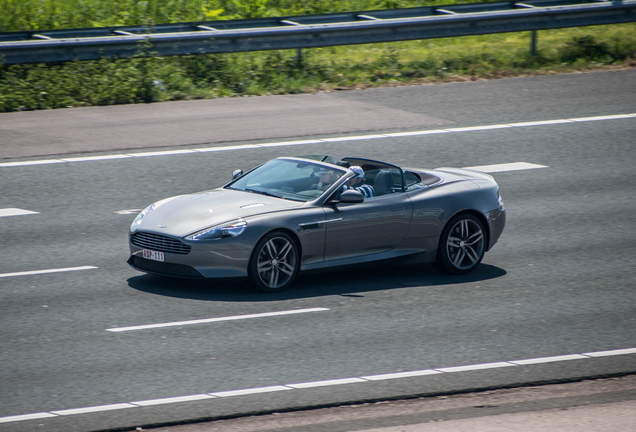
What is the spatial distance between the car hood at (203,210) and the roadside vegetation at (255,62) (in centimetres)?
860

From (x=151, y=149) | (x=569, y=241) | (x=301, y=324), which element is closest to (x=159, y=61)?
(x=151, y=149)

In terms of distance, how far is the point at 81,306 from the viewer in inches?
389

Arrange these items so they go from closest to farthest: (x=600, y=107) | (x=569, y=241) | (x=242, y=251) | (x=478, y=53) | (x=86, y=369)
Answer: (x=86, y=369)
(x=242, y=251)
(x=569, y=241)
(x=600, y=107)
(x=478, y=53)

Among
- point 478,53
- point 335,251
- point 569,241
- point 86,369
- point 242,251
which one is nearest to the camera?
point 86,369

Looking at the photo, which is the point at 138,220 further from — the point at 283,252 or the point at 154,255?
the point at 283,252

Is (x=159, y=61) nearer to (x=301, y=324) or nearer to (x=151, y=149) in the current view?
(x=151, y=149)

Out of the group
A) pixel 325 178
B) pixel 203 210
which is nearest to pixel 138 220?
pixel 203 210

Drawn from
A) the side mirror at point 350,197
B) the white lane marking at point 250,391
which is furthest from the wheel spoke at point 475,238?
the white lane marking at point 250,391

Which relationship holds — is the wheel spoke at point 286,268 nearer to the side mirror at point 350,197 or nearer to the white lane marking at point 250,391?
the side mirror at point 350,197

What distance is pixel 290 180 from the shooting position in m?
11.2

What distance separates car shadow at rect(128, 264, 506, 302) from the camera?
1040 cm

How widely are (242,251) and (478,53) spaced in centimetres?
1394

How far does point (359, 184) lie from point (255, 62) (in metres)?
10.7

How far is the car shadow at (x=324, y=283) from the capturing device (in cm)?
1040
